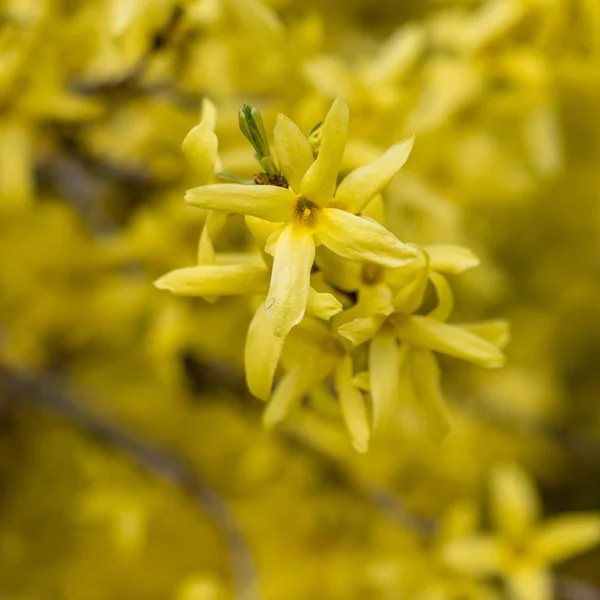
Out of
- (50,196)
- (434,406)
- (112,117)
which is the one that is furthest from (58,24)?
(434,406)

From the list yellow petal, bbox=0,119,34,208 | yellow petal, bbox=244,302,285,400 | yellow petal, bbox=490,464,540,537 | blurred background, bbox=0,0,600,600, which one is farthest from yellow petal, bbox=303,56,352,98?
yellow petal, bbox=490,464,540,537

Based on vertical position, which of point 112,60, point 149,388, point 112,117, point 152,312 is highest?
point 112,60

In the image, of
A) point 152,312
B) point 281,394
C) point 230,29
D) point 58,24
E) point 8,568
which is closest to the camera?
point 281,394

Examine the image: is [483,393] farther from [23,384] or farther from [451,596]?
[23,384]

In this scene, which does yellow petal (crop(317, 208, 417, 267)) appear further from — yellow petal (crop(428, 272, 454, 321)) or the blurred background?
the blurred background

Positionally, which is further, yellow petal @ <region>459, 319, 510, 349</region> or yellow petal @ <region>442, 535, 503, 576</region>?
yellow petal @ <region>442, 535, 503, 576</region>

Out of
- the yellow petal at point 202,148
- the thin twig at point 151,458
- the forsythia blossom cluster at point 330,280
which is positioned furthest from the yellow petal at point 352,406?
the thin twig at point 151,458
